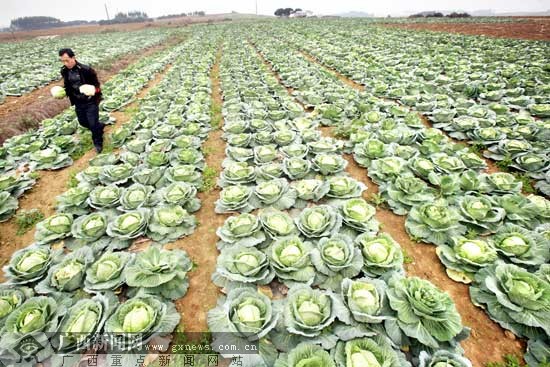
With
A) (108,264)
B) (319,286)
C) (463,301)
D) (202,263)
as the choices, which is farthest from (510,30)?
(108,264)

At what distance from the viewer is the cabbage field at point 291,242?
3.41 m

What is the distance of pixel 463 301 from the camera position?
4113 mm

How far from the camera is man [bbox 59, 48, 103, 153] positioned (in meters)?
7.07

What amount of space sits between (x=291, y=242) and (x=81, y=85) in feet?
23.1

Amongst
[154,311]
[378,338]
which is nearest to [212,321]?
[154,311]

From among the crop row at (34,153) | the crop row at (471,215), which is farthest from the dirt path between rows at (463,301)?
the crop row at (34,153)

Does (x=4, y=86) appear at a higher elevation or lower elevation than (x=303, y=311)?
higher

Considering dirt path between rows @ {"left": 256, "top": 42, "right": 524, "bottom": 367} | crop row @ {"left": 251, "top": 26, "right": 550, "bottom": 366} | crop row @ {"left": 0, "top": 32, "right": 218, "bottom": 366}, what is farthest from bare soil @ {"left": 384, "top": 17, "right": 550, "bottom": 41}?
crop row @ {"left": 0, "top": 32, "right": 218, "bottom": 366}

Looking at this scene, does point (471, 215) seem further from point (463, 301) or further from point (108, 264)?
point (108, 264)

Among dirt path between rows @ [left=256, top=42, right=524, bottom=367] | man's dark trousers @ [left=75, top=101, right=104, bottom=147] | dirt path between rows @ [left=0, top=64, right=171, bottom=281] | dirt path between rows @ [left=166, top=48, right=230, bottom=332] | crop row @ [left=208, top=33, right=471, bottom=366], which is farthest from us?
man's dark trousers @ [left=75, top=101, right=104, bottom=147]

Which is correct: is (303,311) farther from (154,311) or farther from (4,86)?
(4,86)

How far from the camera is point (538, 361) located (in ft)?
10.8

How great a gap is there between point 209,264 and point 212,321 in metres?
1.32

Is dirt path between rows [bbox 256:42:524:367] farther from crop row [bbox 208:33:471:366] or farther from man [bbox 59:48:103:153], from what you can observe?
man [bbox 59:48:103:153]
